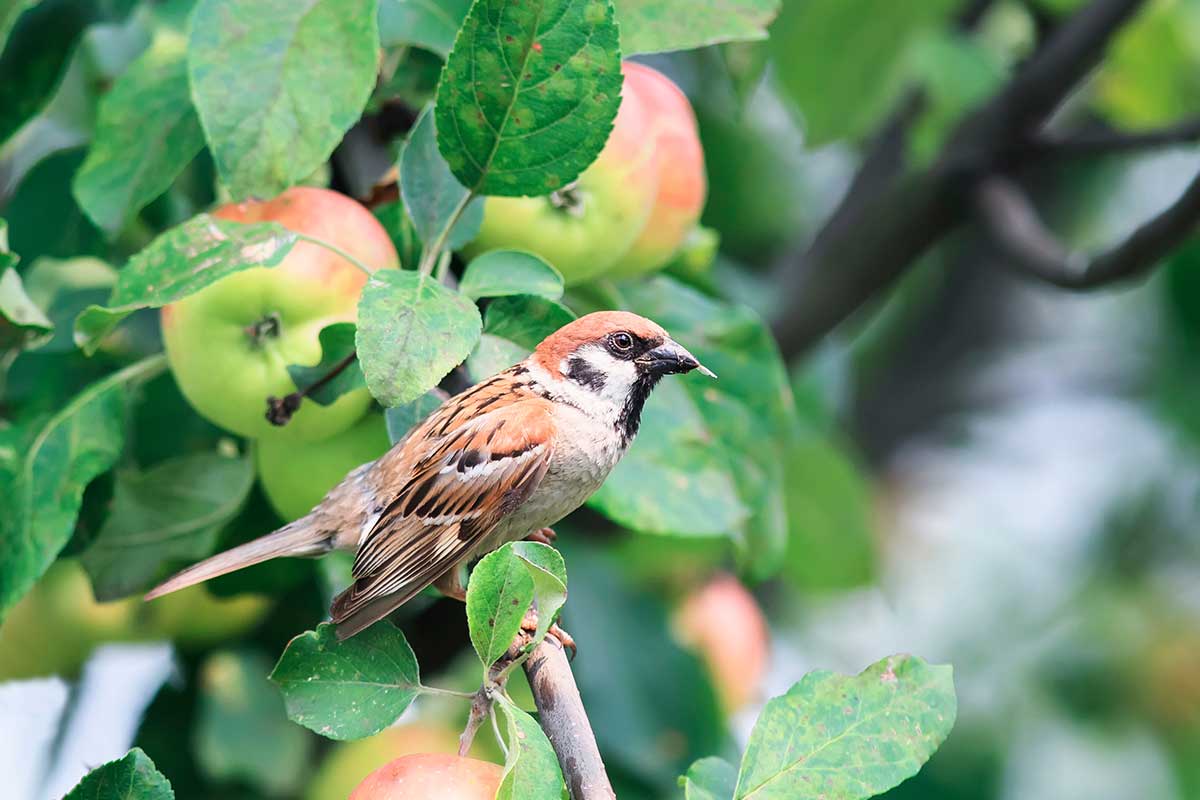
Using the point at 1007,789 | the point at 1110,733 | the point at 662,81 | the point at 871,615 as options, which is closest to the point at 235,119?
the point at 662,81

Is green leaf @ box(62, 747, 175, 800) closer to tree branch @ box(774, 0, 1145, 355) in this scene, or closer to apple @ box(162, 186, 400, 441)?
apple @ box(162, 186, 400, 441)

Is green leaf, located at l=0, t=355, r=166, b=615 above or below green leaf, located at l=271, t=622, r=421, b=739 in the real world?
below

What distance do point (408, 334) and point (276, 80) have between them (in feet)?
1.65

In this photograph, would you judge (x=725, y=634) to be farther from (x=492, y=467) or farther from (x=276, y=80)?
(x=276, y=80)

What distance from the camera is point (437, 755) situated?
4.63 feet

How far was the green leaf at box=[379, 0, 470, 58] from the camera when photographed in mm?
1901

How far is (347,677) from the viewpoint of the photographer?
1469 millimetres

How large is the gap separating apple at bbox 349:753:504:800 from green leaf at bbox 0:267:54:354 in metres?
0.80

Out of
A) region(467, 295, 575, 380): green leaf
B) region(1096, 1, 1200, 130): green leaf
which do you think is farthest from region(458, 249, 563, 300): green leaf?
region(1096, 1, 1200, 130): green leaf

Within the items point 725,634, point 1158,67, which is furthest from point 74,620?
point 1158,67

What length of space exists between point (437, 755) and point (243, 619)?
1023mm

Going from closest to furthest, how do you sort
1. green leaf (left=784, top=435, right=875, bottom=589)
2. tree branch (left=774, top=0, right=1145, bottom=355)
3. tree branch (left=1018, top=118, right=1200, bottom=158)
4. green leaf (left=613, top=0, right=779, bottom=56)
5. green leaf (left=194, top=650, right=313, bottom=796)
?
green leaf (left=613, top=0, right=779, bottom=56) → green leaf (left=194, top=650, right=313, bottom=796) → tree branch (left=1018, top=118, right=1200, bottom=158) → tree branch (left=774, top=0, right=1145, bottom=355) → green leaf (left=784, top=435, right=875, bottom=589)

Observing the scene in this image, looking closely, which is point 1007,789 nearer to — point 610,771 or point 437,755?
point 610,771

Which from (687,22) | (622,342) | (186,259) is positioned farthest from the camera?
(622,342)
